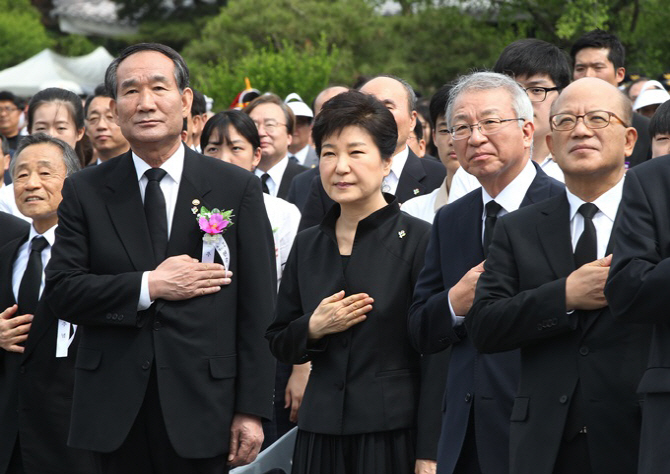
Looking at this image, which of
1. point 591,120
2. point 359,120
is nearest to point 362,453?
point 359,120

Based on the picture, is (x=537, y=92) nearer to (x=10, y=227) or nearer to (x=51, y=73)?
(x=10, y=227)

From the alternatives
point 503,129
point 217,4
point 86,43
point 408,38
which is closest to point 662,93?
point 503,129

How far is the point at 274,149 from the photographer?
8.86 metres

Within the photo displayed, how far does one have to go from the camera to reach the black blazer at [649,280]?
135 inches

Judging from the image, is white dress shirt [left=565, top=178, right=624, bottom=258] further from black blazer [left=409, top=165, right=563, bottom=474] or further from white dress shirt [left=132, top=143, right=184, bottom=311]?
white dress shirt [left=132, top=143, right=184, bottom=311]

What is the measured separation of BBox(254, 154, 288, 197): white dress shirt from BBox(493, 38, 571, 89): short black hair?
287 cm

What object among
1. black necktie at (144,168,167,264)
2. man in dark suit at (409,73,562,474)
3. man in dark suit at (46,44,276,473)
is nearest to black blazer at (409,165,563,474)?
man in dark suit at (409,73,562,474)

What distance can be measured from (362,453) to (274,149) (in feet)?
14.9

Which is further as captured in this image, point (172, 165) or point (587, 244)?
point (172, 165)

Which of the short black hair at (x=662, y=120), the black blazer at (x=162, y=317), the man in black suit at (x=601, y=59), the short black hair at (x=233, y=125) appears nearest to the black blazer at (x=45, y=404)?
the black blazer at (x=162, y=317)

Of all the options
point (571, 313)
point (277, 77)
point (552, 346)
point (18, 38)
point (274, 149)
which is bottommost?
point (552, 346)

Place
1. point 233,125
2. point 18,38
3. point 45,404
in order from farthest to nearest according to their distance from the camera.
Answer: point 18,38
point 233,125
point 45,404

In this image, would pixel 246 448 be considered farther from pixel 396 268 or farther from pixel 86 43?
pixel 86 43

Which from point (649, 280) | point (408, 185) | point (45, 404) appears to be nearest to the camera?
point (649, 280)
